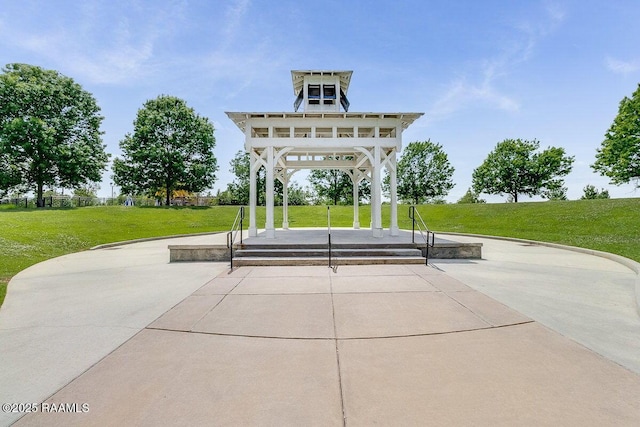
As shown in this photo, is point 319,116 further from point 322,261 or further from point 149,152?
point 149,152

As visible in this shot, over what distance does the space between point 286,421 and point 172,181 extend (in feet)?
115

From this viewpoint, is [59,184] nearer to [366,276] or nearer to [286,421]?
[366,276]

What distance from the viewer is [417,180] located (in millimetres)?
44500

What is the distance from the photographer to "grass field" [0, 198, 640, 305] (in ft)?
38.7

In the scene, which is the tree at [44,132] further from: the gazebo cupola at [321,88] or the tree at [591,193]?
the tree at [591,193]

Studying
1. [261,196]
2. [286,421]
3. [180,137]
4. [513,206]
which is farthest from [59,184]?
[513,206]

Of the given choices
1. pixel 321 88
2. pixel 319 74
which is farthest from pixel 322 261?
pixel 319 74

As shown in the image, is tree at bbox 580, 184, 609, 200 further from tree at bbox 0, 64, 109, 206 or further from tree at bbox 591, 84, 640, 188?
tree at bbox 0, 64, 109, 206

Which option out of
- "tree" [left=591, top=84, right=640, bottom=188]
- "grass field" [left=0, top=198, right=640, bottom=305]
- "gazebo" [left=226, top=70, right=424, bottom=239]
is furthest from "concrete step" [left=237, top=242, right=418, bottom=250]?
"tree" [left=591, top=84, right=640, bottom=188]

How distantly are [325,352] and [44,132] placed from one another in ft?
115

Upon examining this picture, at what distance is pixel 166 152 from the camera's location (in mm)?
31875

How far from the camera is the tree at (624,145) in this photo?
27.9 metres

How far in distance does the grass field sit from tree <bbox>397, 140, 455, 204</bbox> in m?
17.4

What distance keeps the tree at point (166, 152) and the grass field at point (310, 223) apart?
6.85 meters
